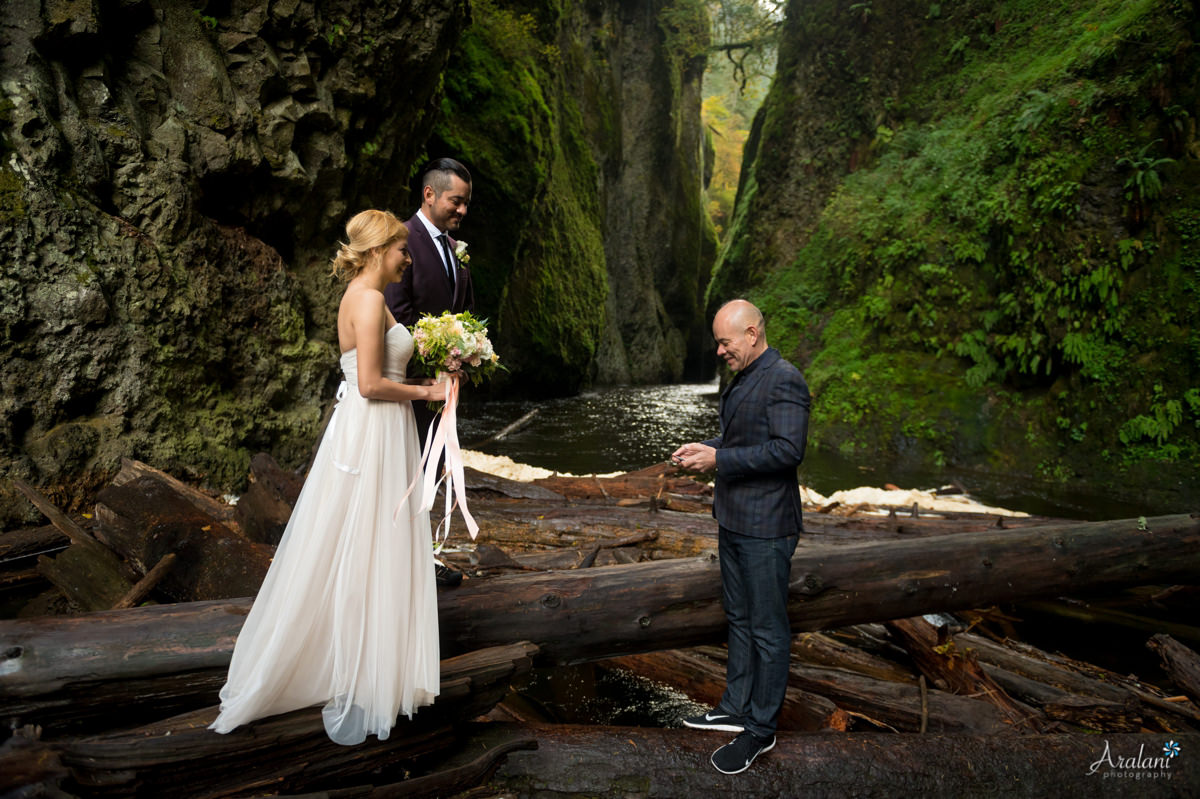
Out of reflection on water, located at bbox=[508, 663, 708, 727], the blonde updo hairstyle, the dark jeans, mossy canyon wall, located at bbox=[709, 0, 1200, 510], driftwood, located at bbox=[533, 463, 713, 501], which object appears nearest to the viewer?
the blonde updo hairstyle

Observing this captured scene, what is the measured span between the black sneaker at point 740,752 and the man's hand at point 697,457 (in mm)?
1304

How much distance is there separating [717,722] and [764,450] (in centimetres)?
143

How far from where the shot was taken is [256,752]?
2578 millimetres

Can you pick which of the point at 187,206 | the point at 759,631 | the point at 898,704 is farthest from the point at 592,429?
the point at 759,631

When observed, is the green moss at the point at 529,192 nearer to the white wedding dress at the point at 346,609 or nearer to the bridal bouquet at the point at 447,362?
the bridal bouquet at the point at 447,362

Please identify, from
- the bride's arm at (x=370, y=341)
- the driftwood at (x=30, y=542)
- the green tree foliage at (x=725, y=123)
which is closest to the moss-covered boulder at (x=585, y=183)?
the green tree foliage at (x=725, y=123)

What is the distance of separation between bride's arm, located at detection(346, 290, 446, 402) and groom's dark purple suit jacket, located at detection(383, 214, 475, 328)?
79 cm

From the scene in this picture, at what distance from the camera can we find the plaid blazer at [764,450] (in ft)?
10.2

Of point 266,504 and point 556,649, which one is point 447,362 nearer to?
point 556,649

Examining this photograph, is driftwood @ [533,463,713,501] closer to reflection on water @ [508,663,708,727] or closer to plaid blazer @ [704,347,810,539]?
reflection on water @ [508,663,708,727]

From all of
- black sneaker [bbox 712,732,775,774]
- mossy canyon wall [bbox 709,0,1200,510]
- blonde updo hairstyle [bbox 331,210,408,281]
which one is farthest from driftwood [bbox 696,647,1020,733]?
mossy canyon wall [bbox 709,0,1200,510]

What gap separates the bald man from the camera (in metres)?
3.11

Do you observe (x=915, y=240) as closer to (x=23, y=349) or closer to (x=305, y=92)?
(x=305, y=92)

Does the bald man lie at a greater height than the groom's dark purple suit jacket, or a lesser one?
lesser
